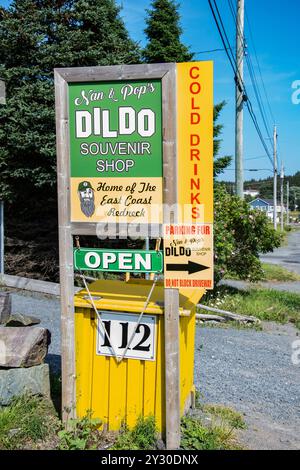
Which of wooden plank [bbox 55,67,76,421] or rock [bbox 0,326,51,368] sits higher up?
wooden plank [bbox 55,67,76,421]

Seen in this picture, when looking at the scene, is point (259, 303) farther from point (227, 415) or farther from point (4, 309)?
point (4, 309)

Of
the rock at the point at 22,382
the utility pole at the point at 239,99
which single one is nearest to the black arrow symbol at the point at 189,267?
the rock at the point at 22,382

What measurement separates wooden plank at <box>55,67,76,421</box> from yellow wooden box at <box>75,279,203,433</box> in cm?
7

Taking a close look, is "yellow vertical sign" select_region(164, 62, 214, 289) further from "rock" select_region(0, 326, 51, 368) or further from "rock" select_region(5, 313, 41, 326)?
"rock" select_region(5, 313, 41, 326)

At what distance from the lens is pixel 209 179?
10.3 feet

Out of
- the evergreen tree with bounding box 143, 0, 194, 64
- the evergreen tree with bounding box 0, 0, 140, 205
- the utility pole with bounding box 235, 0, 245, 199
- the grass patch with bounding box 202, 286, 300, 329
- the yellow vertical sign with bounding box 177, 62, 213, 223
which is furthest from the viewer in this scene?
the evergreen tree with bounding box 143, 0, 194, 64

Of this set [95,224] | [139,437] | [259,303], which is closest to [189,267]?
[95,224]

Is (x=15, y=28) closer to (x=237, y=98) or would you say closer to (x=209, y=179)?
(x=237, y=98)

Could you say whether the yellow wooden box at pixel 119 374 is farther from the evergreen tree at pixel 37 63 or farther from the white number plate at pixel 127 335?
the evergreen tree at pixel 37 63

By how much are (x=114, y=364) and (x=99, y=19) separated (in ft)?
31.2

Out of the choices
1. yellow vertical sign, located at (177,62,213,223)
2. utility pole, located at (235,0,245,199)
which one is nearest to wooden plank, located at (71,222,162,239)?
yellow vertical sign, located at (177,62,213,223)

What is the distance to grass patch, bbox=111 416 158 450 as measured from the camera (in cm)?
317

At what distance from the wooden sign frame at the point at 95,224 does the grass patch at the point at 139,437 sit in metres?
0.12

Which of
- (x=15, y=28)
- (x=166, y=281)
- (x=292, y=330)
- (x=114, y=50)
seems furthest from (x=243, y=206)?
(x=166, y=281)
